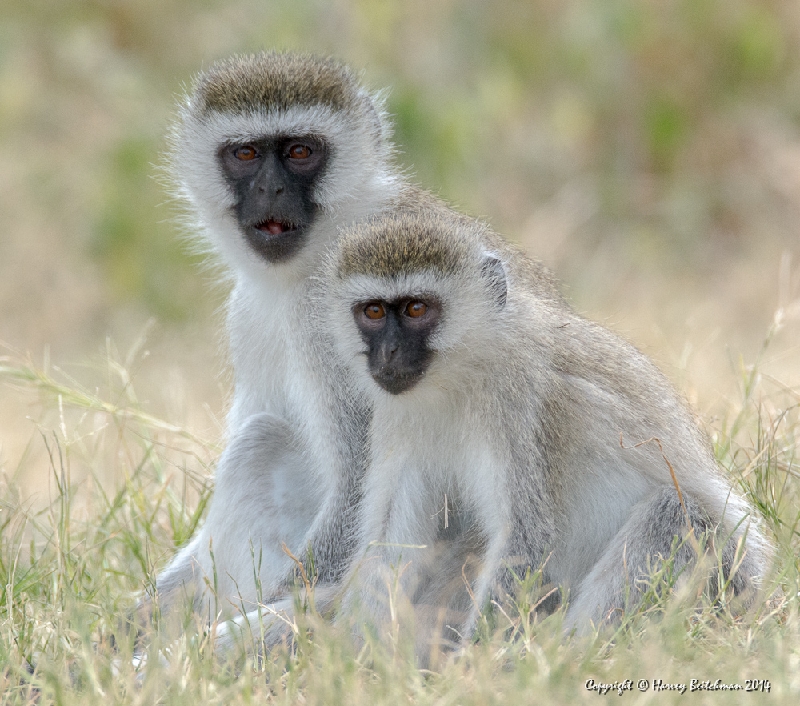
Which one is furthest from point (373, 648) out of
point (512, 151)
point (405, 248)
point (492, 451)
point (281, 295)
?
point (512, 151)

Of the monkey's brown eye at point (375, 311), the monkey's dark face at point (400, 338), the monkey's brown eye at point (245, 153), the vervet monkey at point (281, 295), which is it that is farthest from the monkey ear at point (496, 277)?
the monkey's brown eye at point (245, 153)

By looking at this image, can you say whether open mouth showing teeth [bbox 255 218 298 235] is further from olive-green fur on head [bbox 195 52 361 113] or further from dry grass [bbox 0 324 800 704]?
dry grass [bbox 0 324 800 704]

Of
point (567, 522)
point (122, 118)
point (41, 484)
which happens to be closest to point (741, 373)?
point (567, 522)

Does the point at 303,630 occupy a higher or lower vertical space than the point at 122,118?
lower

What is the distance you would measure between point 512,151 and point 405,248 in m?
7.71

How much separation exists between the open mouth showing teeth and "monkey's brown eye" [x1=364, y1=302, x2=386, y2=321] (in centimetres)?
60

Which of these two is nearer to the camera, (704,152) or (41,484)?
(41,484)

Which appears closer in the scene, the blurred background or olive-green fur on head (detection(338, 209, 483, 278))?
olive-green fur on head (detection(338, 209, 483, 278))

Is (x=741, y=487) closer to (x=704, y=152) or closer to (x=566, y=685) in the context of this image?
(x=566, y=685)

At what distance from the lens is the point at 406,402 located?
3.78m

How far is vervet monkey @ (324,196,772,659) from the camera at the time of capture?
3549mm

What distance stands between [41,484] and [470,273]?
3870mm

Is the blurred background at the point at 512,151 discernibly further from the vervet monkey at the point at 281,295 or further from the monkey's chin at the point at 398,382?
the monkey's chin at the point at 398,382

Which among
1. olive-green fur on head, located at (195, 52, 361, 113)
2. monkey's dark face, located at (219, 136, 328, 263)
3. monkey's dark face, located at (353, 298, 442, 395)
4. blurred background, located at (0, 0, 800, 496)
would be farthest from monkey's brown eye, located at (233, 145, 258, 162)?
blurred background, located at (0, 0, 800, 496)
